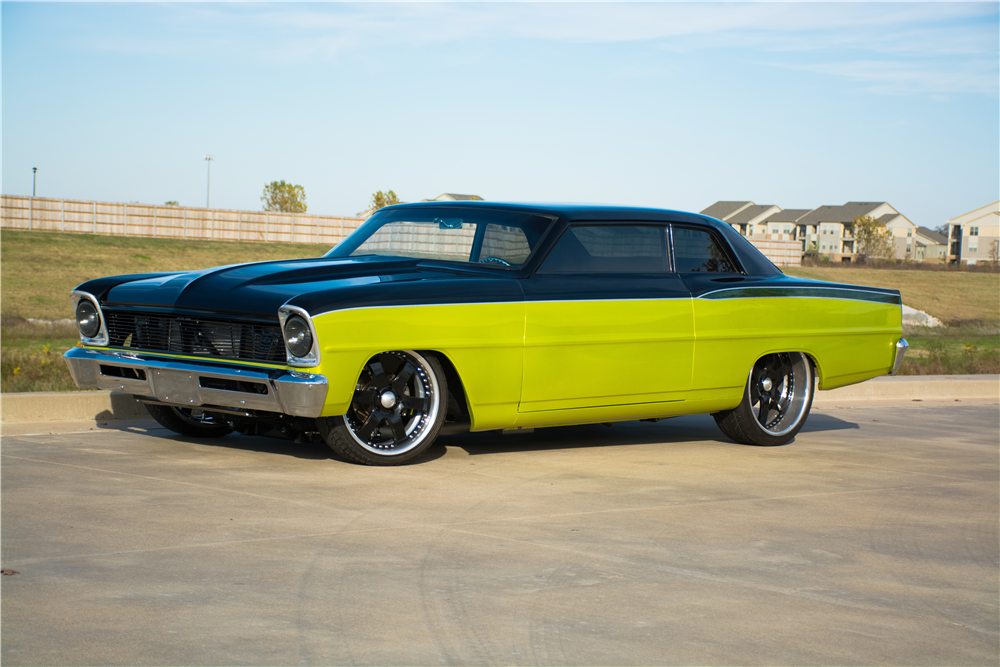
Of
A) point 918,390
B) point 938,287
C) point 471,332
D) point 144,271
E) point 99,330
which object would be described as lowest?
point 918,390

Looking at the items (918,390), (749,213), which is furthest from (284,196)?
(918,390)

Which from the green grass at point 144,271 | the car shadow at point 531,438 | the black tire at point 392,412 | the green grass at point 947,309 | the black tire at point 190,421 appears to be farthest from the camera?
the green grass at point 947,309

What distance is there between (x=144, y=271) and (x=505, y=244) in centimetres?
3606

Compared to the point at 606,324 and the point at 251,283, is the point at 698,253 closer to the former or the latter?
the point at 606,324

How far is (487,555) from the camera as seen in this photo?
15.0ft

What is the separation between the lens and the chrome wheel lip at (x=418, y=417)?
6395 mm

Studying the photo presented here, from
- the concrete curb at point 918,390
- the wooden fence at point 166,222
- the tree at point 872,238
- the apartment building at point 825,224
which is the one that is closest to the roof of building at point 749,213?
the apartment building at point 825,224

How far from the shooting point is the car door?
672cm

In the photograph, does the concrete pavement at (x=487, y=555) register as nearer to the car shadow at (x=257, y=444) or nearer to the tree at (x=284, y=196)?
the car shadow at (x=257, y=444)

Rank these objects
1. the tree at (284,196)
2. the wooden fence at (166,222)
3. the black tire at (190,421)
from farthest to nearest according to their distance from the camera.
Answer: the tree at (284,196) < the wooden fence at (166,222) < the black tire at (190,421)

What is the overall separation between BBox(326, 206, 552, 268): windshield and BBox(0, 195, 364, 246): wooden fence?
3945cm

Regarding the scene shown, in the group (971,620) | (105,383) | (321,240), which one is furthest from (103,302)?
(321,240)

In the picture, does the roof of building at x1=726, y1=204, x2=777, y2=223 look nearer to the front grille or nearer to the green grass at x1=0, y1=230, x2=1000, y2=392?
the green grass at x1=0, y1=230, x2=1000, y2=392

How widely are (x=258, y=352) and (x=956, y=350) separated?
663 inches
